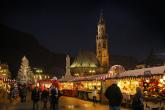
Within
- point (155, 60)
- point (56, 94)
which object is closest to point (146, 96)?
point (56, 94)

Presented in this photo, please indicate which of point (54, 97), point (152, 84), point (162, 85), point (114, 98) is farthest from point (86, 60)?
point (114, 98)

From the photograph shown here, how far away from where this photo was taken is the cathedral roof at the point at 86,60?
155 metres

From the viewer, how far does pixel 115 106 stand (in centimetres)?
1330

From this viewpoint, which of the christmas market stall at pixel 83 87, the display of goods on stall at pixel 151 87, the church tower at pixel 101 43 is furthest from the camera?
the church tower at pixel 101 43

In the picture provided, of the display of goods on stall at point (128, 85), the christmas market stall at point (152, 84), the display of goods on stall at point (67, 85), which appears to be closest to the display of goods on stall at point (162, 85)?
the christmas market stall at point (152, 84)

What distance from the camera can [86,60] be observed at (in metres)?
156

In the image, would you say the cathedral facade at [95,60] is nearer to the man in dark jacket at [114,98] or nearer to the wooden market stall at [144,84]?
the wooden market stall at [144,84]

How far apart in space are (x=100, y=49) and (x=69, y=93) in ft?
289

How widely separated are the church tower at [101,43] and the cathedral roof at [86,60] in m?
2.31

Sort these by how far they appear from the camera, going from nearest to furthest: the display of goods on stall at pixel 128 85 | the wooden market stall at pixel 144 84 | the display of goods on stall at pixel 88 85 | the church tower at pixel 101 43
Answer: the wooden market stall at pixel 144 84
the display of goods on stall at pixel 128 85
the display of goods on stall at pixel 88 85
the church tower at pixel 101 43

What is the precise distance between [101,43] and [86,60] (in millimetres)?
11482

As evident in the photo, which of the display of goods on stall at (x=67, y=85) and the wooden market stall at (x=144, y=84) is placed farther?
the display of goods on stall at (x=67, y=85)

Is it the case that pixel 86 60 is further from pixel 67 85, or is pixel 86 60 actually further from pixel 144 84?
pixel 144 84

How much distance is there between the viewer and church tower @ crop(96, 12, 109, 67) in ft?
486
